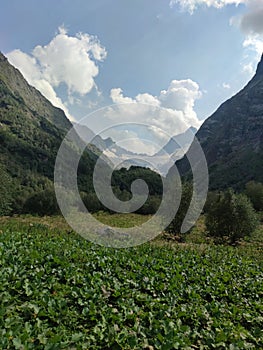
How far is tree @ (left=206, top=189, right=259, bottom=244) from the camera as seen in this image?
1074 inches

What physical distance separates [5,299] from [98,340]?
2174mm

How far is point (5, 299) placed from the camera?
19.3 ft

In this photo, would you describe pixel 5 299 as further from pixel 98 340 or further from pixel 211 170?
pixel 211 170

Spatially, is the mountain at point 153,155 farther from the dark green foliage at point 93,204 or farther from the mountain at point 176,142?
the dark green foliage at point 93,204

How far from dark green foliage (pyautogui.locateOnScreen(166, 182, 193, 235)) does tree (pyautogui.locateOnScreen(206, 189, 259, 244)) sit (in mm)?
4003

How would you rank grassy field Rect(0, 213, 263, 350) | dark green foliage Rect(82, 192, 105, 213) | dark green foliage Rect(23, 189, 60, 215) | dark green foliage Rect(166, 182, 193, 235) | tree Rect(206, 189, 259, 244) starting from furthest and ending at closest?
1. dark green foliage Rect(82, 192, 105, 213)
2. dark green foliage Rect(23, 189, 60, 215)
3. tree Rect(206, 189, 259, 244)
4. dark green foliage Rect(166, 182, 193, 235)
5. grassy field Rect(0, 213, 263, 350)

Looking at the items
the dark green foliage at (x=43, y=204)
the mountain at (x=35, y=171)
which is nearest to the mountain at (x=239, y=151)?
the mountain at (x=35, y=171)

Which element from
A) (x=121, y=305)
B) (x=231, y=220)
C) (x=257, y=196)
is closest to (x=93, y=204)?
(x=257, y=196)

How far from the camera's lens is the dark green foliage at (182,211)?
2616 centimetres

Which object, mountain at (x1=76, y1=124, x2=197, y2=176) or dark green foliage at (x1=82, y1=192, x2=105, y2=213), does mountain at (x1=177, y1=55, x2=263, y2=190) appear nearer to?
dark green foliage at (x1=82, y1=192, x2=105, y2=213)

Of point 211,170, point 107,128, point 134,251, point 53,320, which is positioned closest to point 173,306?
point 53,320

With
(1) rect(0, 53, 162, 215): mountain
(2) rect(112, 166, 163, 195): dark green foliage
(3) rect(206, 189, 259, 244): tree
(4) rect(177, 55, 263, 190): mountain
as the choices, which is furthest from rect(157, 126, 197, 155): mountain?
(4) rect(177, 55, 263, 190): mountain

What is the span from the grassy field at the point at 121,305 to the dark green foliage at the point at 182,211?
1524 centimetres

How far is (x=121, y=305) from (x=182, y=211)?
20515mm
